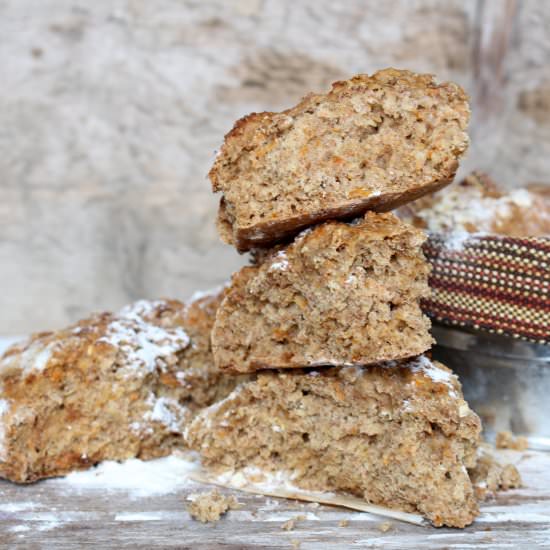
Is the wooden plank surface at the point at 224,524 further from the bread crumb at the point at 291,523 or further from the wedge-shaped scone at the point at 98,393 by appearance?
the wedge-shaped scone at the point at 98,393

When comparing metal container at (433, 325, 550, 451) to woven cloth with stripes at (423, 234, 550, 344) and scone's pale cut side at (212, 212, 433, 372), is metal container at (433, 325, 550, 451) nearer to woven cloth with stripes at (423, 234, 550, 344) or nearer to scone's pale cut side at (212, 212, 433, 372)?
woven cloth with stripes at (423, 234, 550, 344)

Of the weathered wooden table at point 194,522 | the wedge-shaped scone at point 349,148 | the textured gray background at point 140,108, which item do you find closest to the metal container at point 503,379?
the weathered wooden table at point 194,522

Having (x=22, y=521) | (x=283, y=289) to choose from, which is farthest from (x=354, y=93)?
(x=22, y=521)

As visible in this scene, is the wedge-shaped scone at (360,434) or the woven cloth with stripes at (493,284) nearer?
the wedge-shaped scone at (360,434)

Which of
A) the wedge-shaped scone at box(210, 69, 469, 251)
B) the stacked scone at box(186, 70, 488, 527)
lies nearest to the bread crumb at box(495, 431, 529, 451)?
the stacked scone at box(186, 70, 488, 527)

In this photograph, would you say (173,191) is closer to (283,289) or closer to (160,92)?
(160,92)

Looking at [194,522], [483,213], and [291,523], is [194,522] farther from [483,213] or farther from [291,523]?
[483,213]

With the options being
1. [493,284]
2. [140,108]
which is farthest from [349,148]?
[140,108]

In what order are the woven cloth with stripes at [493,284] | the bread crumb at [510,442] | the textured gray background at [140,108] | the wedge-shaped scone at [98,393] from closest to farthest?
1. the wedge-shaped scone at [98,393]
2. the woven cloth with stripes at [493,284]
3. the bread crumb at [510,442]
4. the textured gray background at [140,108]
